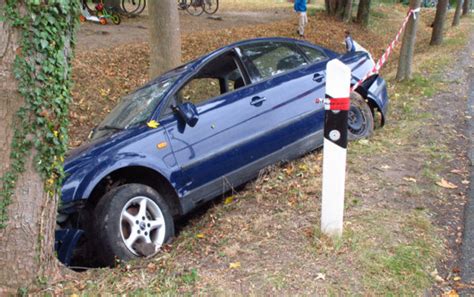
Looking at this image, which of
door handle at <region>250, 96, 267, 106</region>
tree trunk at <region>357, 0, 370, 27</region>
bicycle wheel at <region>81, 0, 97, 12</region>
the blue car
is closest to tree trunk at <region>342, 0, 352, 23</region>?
tree trunk at <region>357, 0, 370, 27</region>

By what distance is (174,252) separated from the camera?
402cm

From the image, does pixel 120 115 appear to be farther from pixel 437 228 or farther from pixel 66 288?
pixel 437 228

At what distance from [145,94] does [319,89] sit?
205cm

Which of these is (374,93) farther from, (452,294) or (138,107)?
(452,294)

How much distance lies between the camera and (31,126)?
2.94 m

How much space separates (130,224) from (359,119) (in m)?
3.33

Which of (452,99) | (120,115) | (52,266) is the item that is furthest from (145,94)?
(452,99)

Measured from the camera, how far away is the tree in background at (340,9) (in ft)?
73.9

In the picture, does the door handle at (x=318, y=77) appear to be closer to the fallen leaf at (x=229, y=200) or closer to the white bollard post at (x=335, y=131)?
the fallen leaf at (x=229, y=200)

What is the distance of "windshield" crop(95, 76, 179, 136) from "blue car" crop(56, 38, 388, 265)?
16 mm

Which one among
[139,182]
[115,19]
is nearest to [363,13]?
→ [115,19]

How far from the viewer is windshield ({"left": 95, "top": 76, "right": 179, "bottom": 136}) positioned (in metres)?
4.85

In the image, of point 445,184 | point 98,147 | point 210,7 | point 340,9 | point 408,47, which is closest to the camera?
point 98,147

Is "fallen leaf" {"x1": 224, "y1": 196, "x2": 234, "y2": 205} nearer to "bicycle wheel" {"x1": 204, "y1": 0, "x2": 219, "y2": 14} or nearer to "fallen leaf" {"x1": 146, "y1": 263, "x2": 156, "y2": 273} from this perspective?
"fallen leaf" {"x1": 146, "y1": 263, "x2": 156, "y2": 273}
